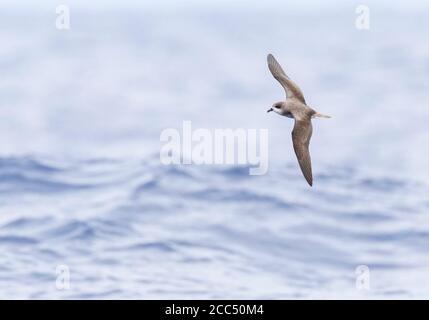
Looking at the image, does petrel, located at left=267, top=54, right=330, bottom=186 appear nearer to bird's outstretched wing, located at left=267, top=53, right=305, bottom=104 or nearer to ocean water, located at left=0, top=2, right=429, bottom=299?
bird's outstretched wing, located at left=267, top=53, right=305, bottom=104

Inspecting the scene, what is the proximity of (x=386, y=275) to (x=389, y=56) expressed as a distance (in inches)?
1488

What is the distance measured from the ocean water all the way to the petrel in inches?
160

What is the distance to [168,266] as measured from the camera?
70.5 ft

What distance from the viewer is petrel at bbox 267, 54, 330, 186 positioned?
48.3ft

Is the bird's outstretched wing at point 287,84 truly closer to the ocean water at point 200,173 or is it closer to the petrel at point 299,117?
the petrel at point 299,117

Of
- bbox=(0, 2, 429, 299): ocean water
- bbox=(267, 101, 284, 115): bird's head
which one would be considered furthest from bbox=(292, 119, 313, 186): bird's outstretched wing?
bbox=(0, 2, 429, 299): ocean water

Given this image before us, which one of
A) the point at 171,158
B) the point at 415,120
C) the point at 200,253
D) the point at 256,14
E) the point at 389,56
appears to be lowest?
the point at 200,253

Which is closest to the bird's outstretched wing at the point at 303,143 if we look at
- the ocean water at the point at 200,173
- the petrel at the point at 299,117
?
the petrel at the point at 299,117

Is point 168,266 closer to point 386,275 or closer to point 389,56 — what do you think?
point 386,275

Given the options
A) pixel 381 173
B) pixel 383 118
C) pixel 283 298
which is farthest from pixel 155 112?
pixel 283 298

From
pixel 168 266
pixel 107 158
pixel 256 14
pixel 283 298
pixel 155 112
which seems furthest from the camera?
pixel 256 14

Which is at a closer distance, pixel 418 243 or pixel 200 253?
pixel 200 253

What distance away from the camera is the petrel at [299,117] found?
14711mm

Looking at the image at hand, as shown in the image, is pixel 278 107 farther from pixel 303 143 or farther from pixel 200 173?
pixel 200 173
